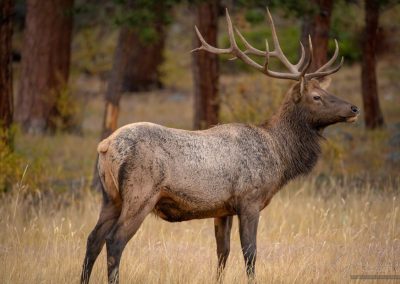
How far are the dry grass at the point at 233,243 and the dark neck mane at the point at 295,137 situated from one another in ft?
3.12

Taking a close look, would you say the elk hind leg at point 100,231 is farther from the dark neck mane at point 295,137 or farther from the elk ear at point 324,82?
the elk ear at point 324,82

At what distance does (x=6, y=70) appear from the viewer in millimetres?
10711

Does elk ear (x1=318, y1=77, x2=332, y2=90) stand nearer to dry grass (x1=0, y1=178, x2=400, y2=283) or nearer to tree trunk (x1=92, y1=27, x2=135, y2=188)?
dry grass (x1=0, y1=178, x2=400, y2=283)

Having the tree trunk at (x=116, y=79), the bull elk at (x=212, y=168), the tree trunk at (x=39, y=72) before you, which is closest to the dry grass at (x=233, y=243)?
the bull elk at (x=212, y=168)

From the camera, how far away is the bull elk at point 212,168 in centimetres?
621

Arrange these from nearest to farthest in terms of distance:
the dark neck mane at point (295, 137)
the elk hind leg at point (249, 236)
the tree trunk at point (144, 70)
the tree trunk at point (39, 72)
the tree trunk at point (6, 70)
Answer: the elk hind leg at point (249, 236) → the dark neck mane at point (295, 137) → the tree trunk at point (6, 70) → the tree trunk at point (39, 72) → the tree trunk at point (144, 70)

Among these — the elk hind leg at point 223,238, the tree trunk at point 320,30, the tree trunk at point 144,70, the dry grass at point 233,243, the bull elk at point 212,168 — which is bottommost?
the dry grass at point 233,243

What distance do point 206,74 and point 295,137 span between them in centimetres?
629

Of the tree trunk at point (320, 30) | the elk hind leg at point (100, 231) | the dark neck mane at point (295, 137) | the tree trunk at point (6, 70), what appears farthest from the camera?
the tree trunk at point (320, 30)

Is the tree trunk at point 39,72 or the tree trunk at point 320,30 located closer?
the tree trunk at point 320,30

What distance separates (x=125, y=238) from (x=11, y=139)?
17.1ft

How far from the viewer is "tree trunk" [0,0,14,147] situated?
10.5 m

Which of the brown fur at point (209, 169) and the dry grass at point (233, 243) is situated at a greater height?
the brown fur at point (209, 169)

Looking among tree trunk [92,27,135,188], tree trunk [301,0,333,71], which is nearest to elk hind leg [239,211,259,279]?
tree trunk [92,27,135,188]
